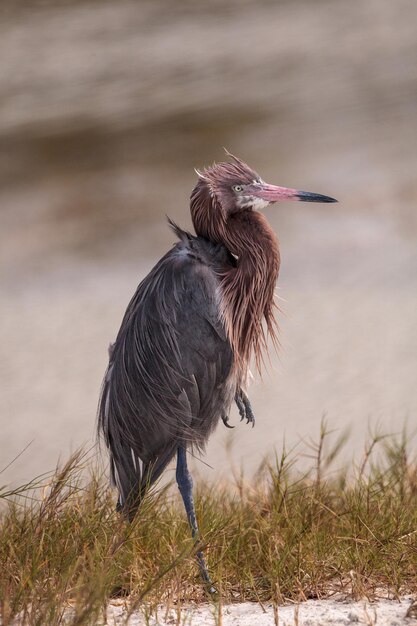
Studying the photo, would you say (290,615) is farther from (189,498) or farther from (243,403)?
(243,403)

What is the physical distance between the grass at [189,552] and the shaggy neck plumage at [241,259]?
0.46m

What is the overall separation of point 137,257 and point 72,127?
78.6 inches

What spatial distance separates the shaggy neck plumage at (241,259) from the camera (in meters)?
2.90

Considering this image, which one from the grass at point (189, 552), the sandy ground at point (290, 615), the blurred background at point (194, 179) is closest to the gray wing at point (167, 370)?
the grass at point (189, 552)

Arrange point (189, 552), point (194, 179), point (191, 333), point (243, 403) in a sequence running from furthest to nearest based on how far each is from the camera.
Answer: point (194, 179) → point (243, 403) → point (191, 333) → point (189, 552)

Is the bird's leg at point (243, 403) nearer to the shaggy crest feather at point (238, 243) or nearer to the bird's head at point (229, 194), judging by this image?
the shaggy crest feather at point (238, 243)

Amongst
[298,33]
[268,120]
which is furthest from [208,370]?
[298,33]

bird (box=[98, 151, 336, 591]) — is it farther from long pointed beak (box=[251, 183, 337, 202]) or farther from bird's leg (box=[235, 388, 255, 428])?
bird's leg (box=[235, 388, 255, 428])

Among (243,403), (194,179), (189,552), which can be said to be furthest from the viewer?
(194,179)

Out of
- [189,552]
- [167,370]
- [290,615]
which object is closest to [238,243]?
[167,370]

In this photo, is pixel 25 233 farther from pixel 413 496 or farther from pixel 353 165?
pixel 413 496

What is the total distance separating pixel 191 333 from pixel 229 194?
382 millimetres

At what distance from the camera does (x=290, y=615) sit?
2445 millimetres

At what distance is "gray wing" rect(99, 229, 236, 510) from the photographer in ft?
9.48
